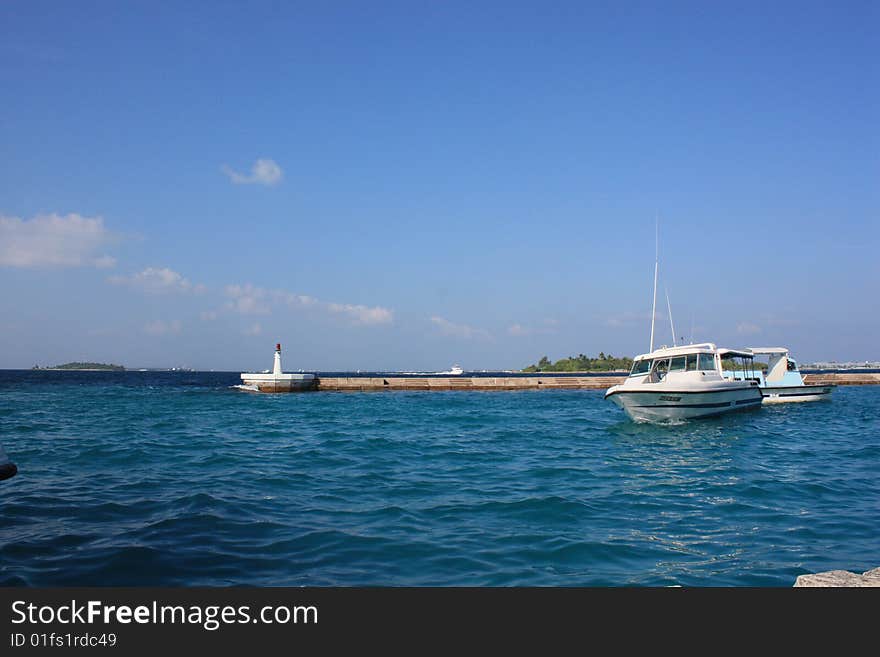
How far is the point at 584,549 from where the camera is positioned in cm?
772

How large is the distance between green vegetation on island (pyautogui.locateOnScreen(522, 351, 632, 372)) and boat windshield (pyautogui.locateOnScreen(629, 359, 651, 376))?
119 m

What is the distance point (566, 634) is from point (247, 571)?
419 centimetres

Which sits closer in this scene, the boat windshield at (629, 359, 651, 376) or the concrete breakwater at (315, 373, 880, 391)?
the boat windshield at (629, 359, 651, 376)

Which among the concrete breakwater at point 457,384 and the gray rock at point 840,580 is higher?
the gray rock at point 840,580

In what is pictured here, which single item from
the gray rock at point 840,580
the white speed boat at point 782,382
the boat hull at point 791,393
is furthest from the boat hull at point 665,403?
the gray rock at point 840,580

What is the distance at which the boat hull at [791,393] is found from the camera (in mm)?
39688

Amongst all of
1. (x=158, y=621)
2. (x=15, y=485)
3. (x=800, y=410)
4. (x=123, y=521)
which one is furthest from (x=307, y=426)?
(x=800, y=410)

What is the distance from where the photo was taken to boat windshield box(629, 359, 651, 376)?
30411mm

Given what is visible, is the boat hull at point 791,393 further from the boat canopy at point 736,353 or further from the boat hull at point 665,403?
the boat hull at point 665,403

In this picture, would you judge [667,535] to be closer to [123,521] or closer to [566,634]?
[566,634]

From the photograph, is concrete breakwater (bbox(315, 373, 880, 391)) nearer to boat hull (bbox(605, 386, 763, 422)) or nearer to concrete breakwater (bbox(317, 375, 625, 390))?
concrete breakwater (bbox(317, 375, 625, 390))

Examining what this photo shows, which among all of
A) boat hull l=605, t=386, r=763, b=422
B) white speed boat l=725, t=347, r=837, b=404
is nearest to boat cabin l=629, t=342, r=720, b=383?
boat hull l=605, t=386, r=763, b=422

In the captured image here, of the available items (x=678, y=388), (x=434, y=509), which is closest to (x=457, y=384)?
(x=678, y=388)

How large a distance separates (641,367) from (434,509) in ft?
78.1
